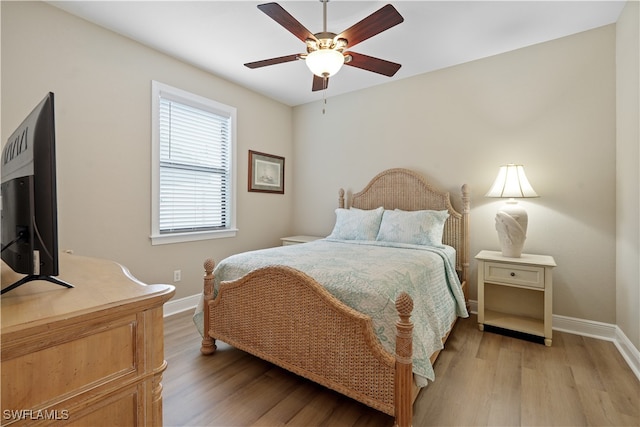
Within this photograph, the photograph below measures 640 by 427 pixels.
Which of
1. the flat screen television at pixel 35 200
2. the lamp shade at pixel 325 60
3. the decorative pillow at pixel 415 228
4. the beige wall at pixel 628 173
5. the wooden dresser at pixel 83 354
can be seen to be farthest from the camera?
the decorative pillow at pixel 415 228

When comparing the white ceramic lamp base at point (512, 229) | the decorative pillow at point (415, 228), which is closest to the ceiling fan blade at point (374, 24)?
the decorative pillow at point (415, 228)

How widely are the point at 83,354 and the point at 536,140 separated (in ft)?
11.3

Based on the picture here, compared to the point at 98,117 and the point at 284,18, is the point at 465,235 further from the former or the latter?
the point at 98,117

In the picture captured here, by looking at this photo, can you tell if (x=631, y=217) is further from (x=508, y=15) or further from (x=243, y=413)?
(x=243, y=413)

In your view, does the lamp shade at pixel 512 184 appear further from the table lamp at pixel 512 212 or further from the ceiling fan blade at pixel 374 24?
the ceiling fan blade at pixel 374 24

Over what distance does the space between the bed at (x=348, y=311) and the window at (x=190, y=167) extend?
118 centimetres

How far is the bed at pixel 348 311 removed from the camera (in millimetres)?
1477

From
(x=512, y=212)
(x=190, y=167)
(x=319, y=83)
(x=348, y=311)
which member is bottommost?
(x=348, y=311)

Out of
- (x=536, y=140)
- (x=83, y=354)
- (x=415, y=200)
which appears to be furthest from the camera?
(x=415, y=200)

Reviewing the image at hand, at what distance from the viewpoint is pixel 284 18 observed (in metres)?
1.76

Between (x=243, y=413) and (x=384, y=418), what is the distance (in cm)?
76

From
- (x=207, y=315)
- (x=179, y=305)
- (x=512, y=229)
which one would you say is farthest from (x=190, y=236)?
(x=512, y=229)

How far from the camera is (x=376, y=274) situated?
1755 millimetres

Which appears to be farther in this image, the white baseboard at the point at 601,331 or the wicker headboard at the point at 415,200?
the wicker headboard at the point at 415,200
